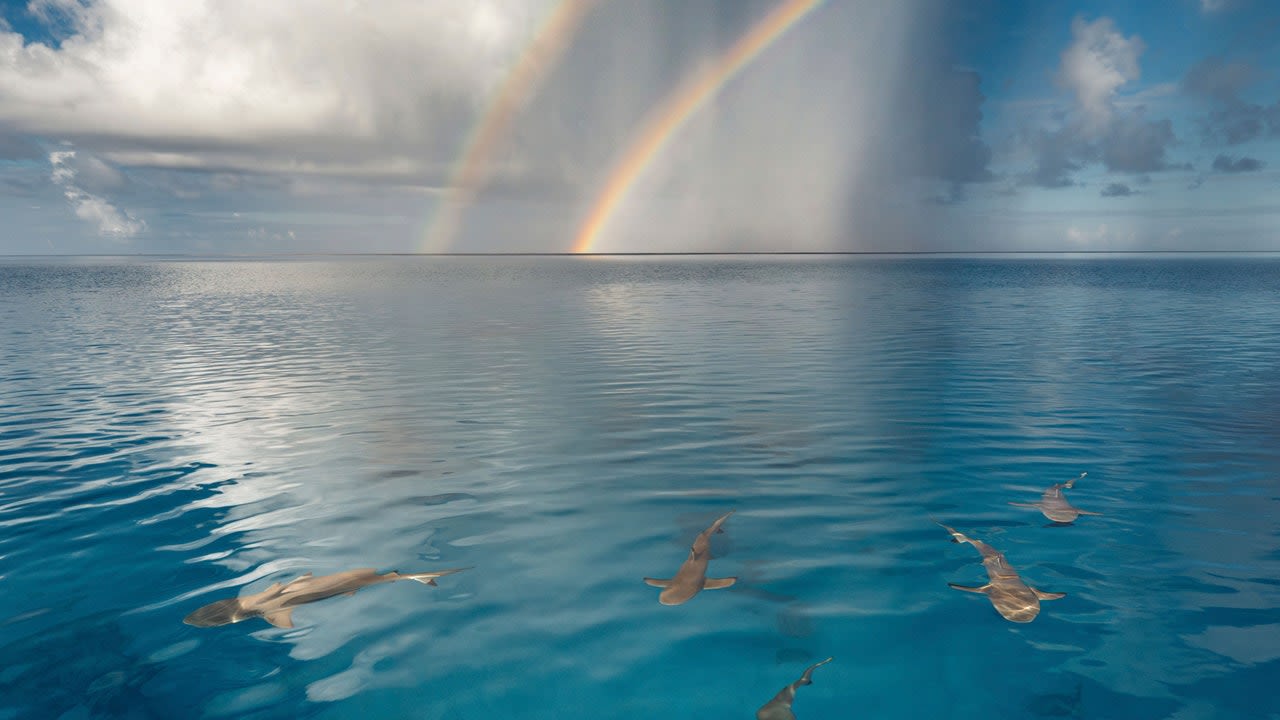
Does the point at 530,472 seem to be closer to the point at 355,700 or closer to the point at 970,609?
the point at 355,700

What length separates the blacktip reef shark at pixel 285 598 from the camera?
905 centimetres

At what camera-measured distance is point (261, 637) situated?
881 cm

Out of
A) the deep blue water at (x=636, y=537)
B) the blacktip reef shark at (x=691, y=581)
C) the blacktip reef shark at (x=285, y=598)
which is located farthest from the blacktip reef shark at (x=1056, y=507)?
the blacktip reef shark at (x=285, y=598)

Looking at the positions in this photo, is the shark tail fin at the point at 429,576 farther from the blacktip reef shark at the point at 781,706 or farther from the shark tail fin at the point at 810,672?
the shark tail fin at the point at 810,672

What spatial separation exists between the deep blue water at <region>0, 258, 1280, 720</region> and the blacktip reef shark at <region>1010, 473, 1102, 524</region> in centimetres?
24

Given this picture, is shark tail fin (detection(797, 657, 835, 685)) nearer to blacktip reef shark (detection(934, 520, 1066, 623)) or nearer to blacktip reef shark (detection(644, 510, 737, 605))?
blacktip reef shark (detection(644, 510, 737, 605))

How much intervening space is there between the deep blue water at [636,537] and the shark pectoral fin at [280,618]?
173 mm

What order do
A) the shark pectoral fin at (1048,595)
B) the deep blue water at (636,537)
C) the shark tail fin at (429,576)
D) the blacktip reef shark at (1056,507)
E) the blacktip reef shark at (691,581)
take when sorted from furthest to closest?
the blacktip reef shark at (1056,507) < the blacktip reef shark at (691,581) < the shark tail fin at (429,576) < the shark pectoral fin at (1048,595) < the deep blue water at (636,537)

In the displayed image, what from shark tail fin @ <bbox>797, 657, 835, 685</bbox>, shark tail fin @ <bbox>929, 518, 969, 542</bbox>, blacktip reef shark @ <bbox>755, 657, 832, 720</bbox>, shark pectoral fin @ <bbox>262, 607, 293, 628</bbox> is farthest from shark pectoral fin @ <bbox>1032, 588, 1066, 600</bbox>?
shark pectoral fin @ <bbox>262, 607, 293, 628</bbox>

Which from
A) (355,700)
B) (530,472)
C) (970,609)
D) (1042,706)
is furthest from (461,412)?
(1042,706)

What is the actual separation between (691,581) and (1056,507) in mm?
7235

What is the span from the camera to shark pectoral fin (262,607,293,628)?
9.02 m

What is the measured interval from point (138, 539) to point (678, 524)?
9123 millimetres

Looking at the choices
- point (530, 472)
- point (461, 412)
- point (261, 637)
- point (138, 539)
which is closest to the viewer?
point (261, 637)
